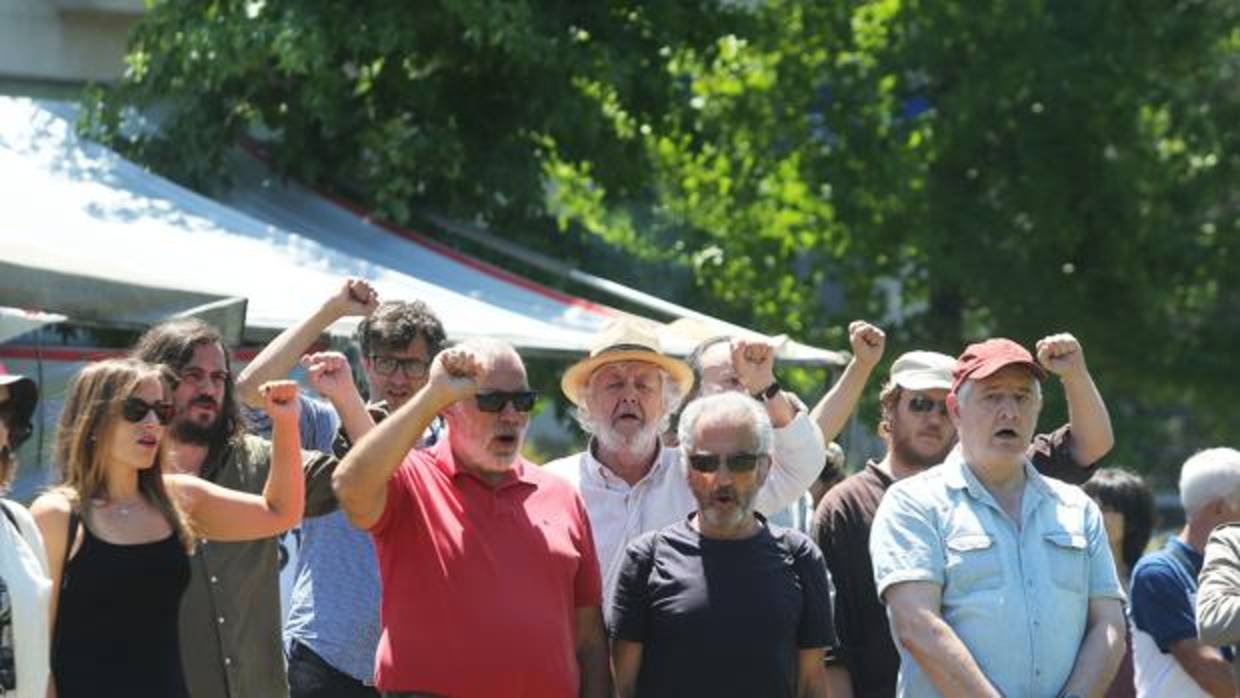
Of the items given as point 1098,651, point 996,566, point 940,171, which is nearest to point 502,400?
point 996,566

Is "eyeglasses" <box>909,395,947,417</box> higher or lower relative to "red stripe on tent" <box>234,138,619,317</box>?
higher

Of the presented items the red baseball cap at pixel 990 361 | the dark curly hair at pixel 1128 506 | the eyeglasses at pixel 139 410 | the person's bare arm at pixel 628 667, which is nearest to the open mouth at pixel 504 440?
the person's bare arm at pixel 628 667

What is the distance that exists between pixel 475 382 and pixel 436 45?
29.3 feet

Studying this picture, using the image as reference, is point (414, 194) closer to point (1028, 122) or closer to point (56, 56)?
point (56, 56)

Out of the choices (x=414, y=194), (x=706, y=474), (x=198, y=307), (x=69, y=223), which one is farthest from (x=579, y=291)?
(x=706, y=474)

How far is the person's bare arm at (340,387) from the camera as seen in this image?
258 inches

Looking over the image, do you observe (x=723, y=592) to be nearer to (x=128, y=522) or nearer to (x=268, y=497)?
(x=268, y=497)

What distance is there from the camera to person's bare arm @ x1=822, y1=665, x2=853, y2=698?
24.8 feet

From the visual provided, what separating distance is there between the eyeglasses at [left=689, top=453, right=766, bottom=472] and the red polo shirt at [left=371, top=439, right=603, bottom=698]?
1.25 ft

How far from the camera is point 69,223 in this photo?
1121 cm

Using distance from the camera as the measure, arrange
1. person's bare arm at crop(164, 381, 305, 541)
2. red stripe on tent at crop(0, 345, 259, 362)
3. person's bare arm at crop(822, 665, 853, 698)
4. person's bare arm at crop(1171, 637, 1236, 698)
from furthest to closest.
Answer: red stripe on tent at crop(0, 345, 259, 362) → person's bare arm at crop(1171, 637, 1236, 698) → person's bare arm at crop(822, 665, 853, 698) → person's bare arm at crop(164, 381, 305, 541)

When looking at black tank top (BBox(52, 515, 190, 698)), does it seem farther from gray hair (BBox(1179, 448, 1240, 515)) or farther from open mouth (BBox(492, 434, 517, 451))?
gray hair (BBox(1179, 448, 1240, 515))

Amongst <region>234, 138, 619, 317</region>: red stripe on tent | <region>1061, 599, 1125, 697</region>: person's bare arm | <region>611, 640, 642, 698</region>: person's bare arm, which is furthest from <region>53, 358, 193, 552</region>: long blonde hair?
<region>234, 138, 619, 317</region>: red stripe on tent

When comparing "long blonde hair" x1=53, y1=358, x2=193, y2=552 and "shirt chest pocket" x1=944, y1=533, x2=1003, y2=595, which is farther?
"shirt chest pocket" x1=944, y1=533, x2=1003, y2=595
